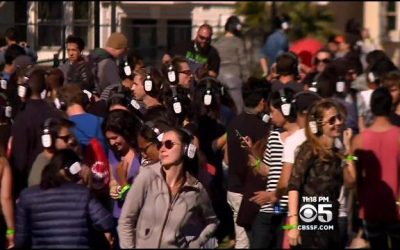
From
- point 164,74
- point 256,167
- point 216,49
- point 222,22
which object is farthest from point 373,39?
point 256,167

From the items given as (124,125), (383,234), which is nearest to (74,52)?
(124,125)

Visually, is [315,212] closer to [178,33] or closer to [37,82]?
[37,82]

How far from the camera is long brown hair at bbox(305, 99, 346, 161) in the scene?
11328 mm

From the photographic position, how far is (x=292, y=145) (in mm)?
11805

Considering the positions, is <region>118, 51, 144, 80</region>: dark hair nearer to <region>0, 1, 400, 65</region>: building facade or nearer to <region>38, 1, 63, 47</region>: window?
<region>0, 1, 400, 65</region>: building facade

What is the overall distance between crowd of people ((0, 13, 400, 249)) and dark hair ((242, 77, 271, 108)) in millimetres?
16

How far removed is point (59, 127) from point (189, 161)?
1085 mm

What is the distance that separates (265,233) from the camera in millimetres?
12469

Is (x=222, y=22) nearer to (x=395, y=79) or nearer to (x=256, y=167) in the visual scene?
(x=395, y=79)

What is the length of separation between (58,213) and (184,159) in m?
1.06

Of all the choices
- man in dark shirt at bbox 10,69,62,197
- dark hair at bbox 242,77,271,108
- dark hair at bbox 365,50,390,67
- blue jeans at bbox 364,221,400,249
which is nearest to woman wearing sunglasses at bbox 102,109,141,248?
man in dark shirt at bbox 10,69,62,197

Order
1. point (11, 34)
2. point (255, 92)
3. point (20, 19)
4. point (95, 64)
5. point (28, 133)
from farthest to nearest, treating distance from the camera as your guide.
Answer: point (20, 19) < point (11, 34) < point (95, 64) < point (255, 92) < point (28, 133)

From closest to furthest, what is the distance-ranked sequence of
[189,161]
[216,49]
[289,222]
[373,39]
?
1. [189,161]
2. [289,222]
3. [216,49]
4. [373,39]

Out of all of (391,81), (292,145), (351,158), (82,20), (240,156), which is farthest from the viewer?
(82,20)
